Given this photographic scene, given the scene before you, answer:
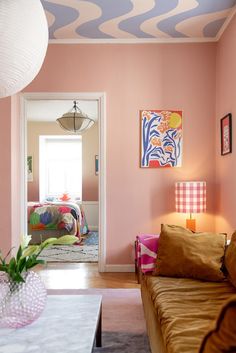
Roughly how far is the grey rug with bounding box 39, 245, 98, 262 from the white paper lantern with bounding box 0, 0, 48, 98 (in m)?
3.25

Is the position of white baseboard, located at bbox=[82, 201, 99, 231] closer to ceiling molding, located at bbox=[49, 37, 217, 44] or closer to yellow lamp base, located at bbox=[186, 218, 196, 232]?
yellow lamp base, located at bbox=[186, 218, 196, 232]

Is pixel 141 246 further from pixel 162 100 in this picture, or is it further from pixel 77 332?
pixel 162 100

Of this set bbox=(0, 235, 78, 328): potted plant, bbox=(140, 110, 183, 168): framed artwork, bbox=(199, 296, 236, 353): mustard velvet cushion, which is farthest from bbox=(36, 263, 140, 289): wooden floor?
bbox=(199, 296, 236, 353): mustard velvet cushion

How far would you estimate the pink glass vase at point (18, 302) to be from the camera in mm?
1608

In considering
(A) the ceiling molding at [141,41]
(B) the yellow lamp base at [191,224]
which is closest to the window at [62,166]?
(A) the ceiling molding at [141,41]

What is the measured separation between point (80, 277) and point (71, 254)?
1214 mm

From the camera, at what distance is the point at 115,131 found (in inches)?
159

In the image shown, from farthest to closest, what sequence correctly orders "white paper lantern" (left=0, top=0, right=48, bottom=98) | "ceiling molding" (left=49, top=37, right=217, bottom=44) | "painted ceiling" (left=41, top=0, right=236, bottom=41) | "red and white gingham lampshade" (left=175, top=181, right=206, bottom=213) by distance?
"ceiling molding" (left=49, top=37, right=217, bottom=44) < "red and white gingham lampshade" (left=175, top=181, right=206, bottom=213) < "painted ceiling" (left=41, top=0, right=236, bottom=41) < "white paper lantern" (left=0, top=0, right=48, bottom=98)

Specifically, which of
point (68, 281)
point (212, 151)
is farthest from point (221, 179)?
point (68, 281)

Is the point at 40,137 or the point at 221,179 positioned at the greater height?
the point at 40,137

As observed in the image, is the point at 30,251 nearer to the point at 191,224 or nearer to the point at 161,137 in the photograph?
the point at 191,224

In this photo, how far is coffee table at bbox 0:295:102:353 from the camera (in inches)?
56.2

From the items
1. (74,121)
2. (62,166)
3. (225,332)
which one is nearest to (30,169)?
(62,166)

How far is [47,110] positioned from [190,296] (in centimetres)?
571
